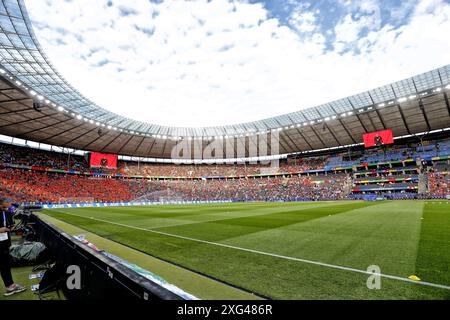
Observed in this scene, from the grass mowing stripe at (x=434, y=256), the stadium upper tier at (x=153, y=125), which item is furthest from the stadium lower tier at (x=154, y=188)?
the grass mowing stripe at (x=434, y=256)

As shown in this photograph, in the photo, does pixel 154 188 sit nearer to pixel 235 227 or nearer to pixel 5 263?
pixel 235 227

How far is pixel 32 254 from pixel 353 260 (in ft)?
26.7

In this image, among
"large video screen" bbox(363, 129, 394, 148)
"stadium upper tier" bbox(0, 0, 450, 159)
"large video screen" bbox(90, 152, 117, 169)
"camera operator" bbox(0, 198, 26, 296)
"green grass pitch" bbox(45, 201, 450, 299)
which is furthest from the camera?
"large video screen" bbox(90, 152, 117, 169)

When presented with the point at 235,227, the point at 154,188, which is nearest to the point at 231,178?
the point at 154,188

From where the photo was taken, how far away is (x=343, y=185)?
174 feet

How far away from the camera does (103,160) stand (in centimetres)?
5725

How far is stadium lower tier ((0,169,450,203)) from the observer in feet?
132

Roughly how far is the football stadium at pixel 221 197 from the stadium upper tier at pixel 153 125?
0.26 m

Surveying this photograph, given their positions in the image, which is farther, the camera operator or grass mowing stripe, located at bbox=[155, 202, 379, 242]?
grass mowing stripe, located at bbox=[155, 202, 379, 242]

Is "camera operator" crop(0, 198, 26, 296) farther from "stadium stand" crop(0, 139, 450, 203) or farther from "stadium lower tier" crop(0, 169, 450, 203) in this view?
"stadium stand" crop(0, 139, 450, 203)

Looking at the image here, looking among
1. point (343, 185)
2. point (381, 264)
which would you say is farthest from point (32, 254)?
point (343, 185)

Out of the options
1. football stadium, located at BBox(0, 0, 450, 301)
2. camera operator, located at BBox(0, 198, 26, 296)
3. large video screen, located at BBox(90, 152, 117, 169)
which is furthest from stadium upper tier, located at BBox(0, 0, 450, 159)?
camera operator, located at BBox(0, 198, 26, 296)

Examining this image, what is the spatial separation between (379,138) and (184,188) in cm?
4937

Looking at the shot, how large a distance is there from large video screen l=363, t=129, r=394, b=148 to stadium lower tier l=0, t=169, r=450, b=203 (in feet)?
33.5
